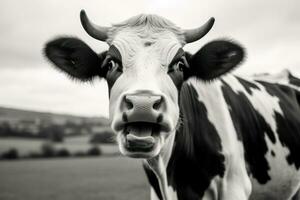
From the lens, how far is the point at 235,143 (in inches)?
202

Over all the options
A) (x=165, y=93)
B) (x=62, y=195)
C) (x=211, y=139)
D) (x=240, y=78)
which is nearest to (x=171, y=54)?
(x=165, y=93)

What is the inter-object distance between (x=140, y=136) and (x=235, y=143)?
1999 mm

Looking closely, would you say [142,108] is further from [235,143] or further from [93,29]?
[235,143]

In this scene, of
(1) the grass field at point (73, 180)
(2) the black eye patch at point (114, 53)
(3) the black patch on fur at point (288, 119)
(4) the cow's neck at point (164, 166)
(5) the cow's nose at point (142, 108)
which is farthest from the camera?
(1) the grass field at point (73, 180)

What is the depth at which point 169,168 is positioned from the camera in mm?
4754

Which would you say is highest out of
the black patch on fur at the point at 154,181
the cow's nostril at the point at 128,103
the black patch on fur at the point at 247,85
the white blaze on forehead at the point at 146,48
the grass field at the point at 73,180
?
the white blaze on forehead at the point at 146,48

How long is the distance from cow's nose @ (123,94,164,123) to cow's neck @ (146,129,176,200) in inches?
42.4

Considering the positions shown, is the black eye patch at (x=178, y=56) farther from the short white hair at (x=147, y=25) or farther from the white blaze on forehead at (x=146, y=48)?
the short white hair at (x=147, y=25)

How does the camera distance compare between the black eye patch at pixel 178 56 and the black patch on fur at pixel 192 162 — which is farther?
the black patch on fur at pixel 192 162

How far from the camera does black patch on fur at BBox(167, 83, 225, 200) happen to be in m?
4.75

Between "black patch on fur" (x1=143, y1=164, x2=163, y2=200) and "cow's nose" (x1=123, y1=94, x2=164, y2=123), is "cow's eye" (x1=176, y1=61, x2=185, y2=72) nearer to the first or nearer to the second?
"cow's nose" (x1=123, y1=94, x2=164, y2=123)

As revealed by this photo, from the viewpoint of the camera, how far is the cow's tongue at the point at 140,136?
346cm

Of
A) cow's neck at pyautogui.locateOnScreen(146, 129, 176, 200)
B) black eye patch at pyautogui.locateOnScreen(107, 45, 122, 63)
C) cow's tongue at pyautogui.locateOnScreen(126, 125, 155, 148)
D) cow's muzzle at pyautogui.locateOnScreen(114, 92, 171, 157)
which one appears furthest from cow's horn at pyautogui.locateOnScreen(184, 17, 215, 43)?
cow's tongue at pyautogui.locateOnScreen(126, 125, 155, 148)

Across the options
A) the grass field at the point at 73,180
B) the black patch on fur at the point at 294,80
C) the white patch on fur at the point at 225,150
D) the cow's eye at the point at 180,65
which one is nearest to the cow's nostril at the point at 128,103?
the cow's eye at the point at 180,65
